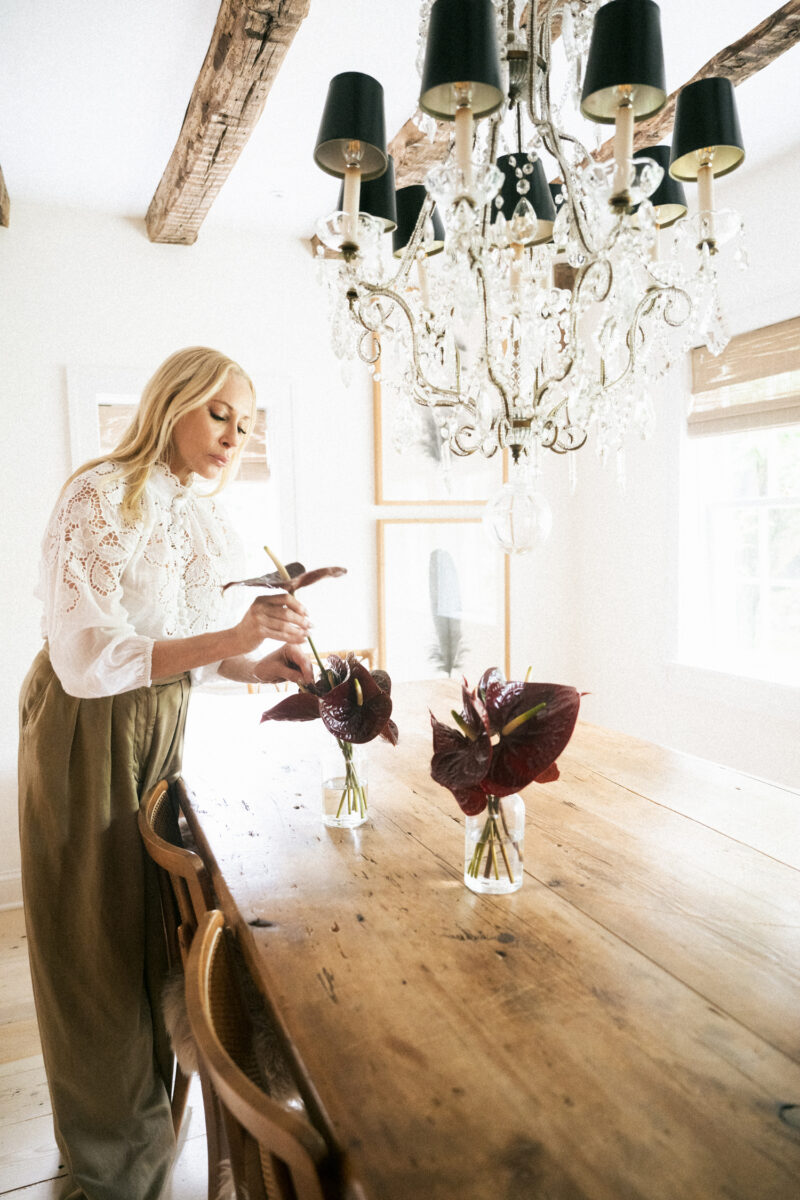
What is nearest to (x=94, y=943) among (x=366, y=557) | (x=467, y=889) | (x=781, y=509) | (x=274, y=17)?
(x=467, y=889)

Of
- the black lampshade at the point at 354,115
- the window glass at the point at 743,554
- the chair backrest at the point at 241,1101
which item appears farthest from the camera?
the window glass at the point at 743,554

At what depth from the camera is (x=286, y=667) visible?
5.16ft

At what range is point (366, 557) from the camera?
3.53 m

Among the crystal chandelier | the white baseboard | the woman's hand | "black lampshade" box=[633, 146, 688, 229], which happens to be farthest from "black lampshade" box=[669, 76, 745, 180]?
the white baseboard

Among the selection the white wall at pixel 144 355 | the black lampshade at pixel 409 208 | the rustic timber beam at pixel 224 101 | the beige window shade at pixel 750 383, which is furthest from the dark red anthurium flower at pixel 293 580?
the beige window shade at pixel 750 383

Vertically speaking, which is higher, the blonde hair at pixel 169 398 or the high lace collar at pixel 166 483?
the blonde hair at pixel 169 398

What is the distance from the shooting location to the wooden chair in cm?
102

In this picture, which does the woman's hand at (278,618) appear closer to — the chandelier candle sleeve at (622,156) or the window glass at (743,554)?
the chandelier candle sleeve at (622,156)

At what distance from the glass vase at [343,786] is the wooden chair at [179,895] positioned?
0.25 metres

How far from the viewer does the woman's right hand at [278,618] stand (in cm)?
130

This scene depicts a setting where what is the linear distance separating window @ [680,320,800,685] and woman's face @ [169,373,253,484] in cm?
216

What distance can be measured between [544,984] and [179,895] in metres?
0.57

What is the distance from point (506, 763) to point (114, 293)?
2.78 meters

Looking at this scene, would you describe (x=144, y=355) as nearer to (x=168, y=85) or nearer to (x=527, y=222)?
(x=168, y=85)
